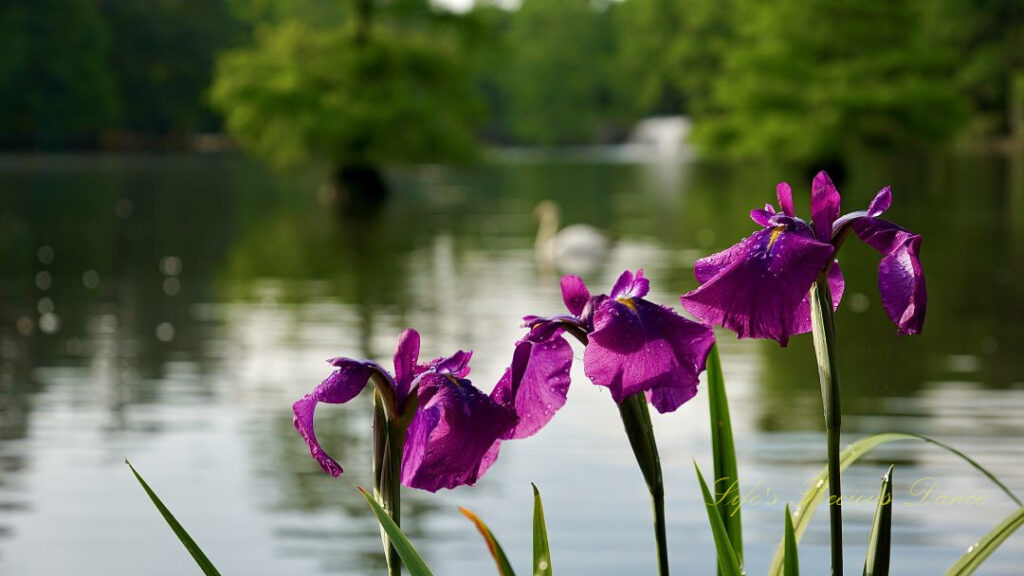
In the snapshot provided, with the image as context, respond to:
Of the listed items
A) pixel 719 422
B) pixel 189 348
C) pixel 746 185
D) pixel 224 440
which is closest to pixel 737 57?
pixel 746 185

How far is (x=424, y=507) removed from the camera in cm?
564

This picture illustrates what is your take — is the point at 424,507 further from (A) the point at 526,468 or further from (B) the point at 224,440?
(B) the point at 224,440

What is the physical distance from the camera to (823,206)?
1.55 metres

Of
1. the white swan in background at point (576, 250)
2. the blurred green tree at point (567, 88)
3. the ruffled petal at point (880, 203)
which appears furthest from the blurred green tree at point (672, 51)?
the ruffled petal at point (880, 203)

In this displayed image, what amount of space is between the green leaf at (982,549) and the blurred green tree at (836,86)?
3293cm

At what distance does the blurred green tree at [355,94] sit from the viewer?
96.2ft

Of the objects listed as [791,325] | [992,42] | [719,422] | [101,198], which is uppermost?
[992,42]

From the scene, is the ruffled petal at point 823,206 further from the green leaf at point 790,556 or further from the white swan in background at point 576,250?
the white swan in background at point 576,250

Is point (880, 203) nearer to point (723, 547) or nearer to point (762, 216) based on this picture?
point (762, 216)

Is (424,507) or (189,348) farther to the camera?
(189,348)

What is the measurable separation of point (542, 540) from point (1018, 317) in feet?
33.4

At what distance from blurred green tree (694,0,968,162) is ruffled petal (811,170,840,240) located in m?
33.1

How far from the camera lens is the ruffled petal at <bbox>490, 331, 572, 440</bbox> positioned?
1563 mm

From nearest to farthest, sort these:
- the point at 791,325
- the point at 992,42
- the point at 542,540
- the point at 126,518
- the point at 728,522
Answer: the point at 791,325
the point at 542,540
the point at 728,522
the point at 126,518
the point at 992,42
